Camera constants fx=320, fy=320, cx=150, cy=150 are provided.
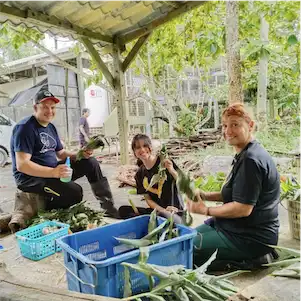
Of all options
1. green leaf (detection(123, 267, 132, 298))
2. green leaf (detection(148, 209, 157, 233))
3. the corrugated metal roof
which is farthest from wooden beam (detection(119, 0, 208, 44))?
green leaf (detection(123, 267, 132, 298))

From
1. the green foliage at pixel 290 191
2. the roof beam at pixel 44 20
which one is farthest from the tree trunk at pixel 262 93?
the green foliage at pixel 290 191

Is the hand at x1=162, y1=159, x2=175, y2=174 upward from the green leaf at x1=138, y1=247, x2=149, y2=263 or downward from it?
upward

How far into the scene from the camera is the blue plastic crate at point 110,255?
1.73 meters

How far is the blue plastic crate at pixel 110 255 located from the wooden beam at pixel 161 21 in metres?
3.08

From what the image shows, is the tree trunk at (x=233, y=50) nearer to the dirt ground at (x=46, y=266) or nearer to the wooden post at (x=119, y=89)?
the wooden post at (x=119, y=89)

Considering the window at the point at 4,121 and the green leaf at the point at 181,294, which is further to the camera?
the window at the point at 4,121

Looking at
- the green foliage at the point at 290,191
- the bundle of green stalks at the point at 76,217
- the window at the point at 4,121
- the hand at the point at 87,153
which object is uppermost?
the window at the point at 4,121

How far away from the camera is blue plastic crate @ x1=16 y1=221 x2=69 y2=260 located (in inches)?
109

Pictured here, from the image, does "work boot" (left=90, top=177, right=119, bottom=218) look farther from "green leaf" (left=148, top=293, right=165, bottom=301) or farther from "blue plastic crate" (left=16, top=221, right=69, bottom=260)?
"green leaf" (left=148, top=293, right=165, bottom=301)

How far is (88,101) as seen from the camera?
606 inches

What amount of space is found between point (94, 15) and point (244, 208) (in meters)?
3.49

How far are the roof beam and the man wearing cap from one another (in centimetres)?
99

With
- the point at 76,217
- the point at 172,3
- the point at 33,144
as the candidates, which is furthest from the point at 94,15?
the point at 76,217

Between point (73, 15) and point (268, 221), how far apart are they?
3.61 metres
